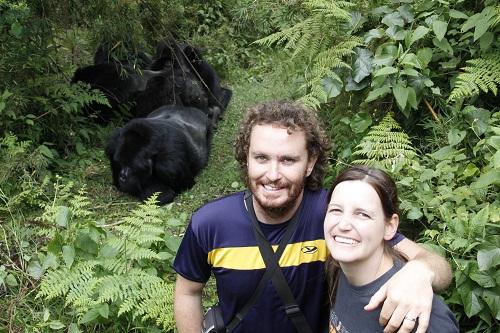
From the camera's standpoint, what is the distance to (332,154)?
13.0 feet

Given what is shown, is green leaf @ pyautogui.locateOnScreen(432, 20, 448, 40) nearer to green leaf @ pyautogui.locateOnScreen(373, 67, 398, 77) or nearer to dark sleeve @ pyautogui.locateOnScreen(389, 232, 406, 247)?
green leaf @ pyautogui.locateOnScreen(373, 67, 398, 77)

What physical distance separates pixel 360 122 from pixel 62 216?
2113 millimetres

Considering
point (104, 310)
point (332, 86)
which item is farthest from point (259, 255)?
point (332, 86)

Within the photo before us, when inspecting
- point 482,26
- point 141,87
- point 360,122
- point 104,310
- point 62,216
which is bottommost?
point 104,310

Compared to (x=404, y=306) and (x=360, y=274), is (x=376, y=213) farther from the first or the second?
(x=404, y=306)

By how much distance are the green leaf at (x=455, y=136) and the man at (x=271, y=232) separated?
4.18ft

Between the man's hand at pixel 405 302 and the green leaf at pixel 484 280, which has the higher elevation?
the man's hand at pixel 405 302

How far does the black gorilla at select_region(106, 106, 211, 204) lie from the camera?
5113mm

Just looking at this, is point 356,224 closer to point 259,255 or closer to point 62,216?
point 259,255

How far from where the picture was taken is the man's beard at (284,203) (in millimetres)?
2174

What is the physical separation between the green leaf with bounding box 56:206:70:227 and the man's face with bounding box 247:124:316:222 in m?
1.67

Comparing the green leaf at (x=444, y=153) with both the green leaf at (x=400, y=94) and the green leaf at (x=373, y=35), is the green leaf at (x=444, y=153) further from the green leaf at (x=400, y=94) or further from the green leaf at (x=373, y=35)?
the green leaf at (x=373, y=35)

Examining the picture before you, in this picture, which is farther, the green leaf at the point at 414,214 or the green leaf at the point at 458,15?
the green leaf at the point at 458,15

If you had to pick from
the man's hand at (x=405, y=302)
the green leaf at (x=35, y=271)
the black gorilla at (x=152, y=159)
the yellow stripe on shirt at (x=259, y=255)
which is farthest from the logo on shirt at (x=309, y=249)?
the black gorilla at (x=152, y=159)
